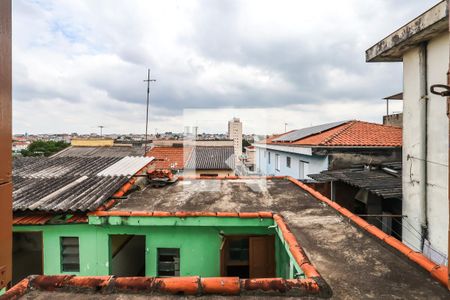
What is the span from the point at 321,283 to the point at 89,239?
5114mm

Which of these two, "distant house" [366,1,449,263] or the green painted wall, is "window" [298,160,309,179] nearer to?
"distant house" [366,1,449,263]

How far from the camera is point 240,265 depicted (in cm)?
638

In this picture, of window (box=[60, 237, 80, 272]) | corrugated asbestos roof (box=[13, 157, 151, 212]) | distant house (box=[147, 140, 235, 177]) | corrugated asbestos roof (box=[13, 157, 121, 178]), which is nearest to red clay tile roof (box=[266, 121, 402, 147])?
distant house (box=[147, 140, 235, 177])

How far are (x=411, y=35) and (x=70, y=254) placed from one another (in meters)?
9.65

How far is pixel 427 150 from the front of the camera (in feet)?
19.4

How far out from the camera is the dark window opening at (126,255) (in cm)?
611

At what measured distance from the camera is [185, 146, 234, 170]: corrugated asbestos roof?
19.0 meters

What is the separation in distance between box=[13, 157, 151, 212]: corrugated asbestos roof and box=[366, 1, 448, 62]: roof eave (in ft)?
27.7

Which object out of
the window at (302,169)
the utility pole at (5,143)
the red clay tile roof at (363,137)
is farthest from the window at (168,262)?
the window at (302,169)

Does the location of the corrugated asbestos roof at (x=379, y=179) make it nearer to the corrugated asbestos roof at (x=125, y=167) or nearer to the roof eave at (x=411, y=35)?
the roof eave at (x=411, y=35)

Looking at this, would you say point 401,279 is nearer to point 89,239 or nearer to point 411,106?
point 411,106

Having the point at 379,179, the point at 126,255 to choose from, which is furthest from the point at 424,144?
the point at 126,255

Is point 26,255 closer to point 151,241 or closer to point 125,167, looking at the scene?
point 125,167

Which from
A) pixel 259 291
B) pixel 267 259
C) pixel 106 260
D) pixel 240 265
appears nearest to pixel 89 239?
pixel 106 260
